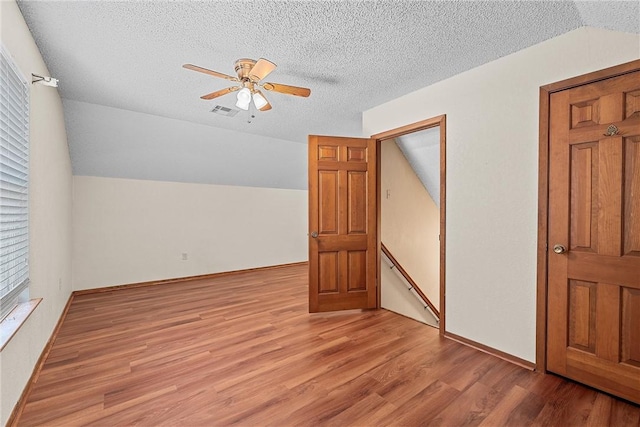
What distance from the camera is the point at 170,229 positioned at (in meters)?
4.90

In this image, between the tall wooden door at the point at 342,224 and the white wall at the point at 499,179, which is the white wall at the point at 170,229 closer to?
the tall wooden door at the point at 342,224

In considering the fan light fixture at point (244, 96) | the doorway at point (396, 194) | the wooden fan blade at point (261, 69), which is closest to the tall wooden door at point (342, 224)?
the doorway at point (396, 194)

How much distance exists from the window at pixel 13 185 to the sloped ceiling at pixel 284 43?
523 mm

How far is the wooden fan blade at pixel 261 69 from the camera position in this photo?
6.47 ft

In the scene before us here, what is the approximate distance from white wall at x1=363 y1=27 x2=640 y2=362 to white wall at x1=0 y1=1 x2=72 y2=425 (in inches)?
123

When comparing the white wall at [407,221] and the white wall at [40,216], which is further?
the white wall at [407,221]

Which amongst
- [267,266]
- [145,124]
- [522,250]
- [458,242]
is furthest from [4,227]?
[267,266]

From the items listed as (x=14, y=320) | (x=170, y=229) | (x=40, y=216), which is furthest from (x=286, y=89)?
(x=170, y=229)

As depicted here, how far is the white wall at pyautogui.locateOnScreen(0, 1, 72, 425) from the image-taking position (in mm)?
1620

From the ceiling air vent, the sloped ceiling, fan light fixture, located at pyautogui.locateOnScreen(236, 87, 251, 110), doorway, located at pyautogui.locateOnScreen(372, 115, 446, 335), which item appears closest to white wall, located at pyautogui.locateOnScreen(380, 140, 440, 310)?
Result: doorway, located at pyautogui.locateOnScreen(372, 115, 446, 335)

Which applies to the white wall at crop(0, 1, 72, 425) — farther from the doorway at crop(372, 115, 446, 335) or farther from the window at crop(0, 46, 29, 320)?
the doorway at crop(372, 115, 446, 335)

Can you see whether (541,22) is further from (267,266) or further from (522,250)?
(267,266)

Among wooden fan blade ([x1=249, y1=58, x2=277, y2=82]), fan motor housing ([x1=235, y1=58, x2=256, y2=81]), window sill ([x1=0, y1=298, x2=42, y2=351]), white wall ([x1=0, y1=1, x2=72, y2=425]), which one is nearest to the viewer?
window sill ([x1=0, y1=298, x2=42, y2=351])

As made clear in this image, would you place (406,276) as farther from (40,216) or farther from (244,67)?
(40,216)
